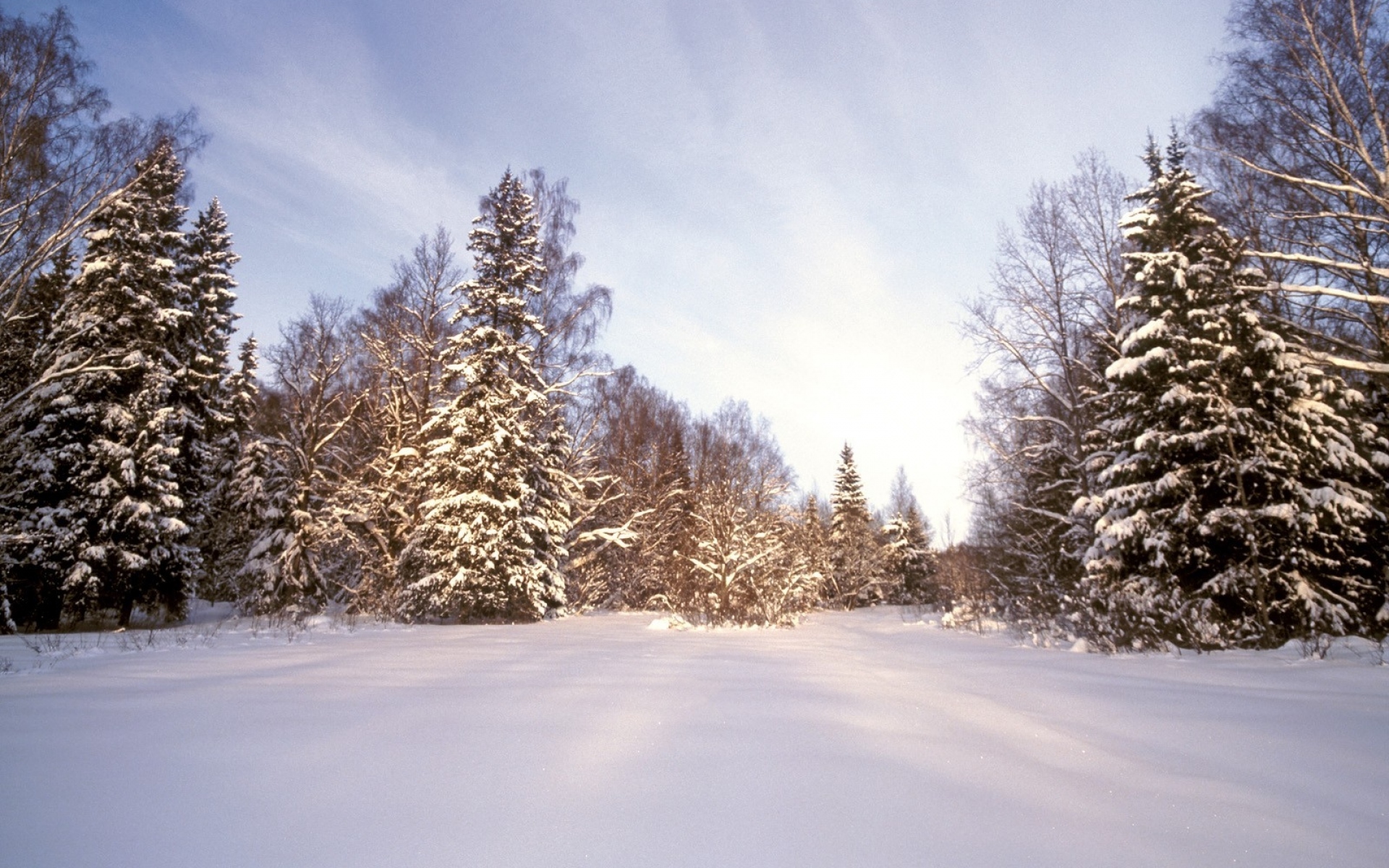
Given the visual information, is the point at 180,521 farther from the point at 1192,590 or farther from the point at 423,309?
the point at 1192,590

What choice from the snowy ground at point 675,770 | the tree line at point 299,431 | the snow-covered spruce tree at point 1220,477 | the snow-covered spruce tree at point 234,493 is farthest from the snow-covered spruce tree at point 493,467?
the snow-covered spruce tree at point 1220,477

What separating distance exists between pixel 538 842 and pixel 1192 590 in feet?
37.5

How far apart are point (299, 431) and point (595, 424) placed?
8.64 metres

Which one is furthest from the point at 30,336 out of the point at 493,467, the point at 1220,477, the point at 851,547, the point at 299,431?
the point at 851,547

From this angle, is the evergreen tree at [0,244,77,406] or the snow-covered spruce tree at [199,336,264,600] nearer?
the evergreen tree at [0,244,77,406]

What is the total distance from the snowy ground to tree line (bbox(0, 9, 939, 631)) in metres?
10.4

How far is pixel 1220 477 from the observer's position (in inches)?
380

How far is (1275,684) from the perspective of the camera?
469cm

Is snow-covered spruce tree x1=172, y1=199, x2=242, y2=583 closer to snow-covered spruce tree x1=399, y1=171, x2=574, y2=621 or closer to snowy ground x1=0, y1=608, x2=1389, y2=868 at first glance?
snow-covered spruce tree x1=399, y1=171, x2=574, y2=621

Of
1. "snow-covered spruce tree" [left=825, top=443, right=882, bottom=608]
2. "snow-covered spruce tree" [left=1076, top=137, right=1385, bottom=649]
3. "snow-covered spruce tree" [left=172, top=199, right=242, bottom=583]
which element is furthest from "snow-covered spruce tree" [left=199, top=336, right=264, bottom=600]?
"snow-covered spruce tree" [left=825, top=443, right=882, bottom=608]

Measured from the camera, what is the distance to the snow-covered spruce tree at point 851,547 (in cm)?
3820

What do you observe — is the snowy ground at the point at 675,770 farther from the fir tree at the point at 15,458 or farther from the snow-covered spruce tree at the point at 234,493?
the snow-covered spruce tree at the point at 234,493

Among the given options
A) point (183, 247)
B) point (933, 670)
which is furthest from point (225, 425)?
point (933, 670)

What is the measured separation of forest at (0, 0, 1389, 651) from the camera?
9625 mm
